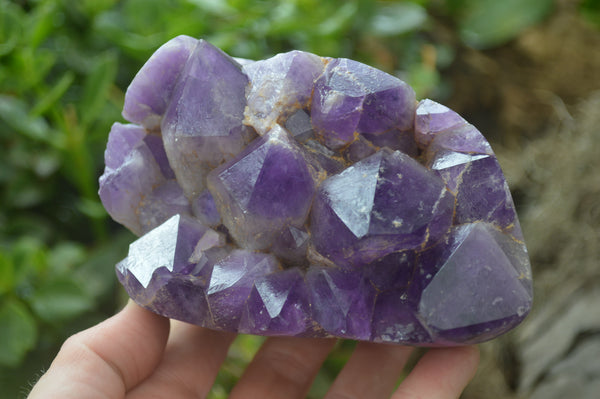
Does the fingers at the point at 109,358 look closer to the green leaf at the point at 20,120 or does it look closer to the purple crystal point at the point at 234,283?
the purple crystal point at the point at 234,283

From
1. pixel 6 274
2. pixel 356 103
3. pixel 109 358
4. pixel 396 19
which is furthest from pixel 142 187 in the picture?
pixel 396 19

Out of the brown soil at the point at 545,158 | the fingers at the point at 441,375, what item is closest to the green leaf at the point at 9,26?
the fingers at the point at 441,375

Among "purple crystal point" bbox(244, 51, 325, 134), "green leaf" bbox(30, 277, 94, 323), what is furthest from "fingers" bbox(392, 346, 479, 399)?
"green leaf" bbox(30, 277, 94, 323)

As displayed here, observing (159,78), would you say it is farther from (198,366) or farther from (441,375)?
(441,375)

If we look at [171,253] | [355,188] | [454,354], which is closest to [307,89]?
[355,188]

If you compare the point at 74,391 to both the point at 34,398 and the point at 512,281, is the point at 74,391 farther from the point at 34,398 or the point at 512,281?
the point at 512,281
